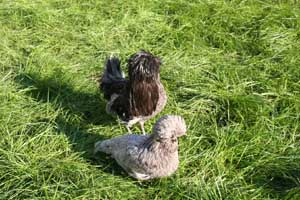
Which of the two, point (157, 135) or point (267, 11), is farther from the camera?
point (267, 11)

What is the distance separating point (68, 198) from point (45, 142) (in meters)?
0.59

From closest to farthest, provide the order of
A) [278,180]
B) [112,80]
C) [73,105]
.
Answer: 1. [278,180]
2. [112,80]
3. [73,105]

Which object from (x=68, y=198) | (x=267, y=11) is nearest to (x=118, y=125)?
(x=68, y=198)

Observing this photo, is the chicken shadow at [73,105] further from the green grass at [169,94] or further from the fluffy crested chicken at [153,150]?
the fluffy crested chicken at [153,150]

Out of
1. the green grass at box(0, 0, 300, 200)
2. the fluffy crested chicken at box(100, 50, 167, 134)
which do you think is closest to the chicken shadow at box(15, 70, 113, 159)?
the green grass at box(0, 0, 300, 200)

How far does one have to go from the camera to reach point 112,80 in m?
3.79

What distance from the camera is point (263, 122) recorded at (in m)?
3.74

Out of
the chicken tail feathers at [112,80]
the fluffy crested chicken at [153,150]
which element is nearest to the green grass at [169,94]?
the fluffy crested chicken at [153,150]

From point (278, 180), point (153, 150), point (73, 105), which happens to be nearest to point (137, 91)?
point (153, 150)

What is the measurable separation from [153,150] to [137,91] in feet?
1.82

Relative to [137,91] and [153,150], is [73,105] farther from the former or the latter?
[153,150]

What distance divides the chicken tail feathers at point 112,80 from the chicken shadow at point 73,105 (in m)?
0.22

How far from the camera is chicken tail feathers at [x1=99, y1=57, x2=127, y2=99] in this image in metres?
3.74

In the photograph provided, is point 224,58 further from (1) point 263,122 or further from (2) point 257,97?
(1) point 263,122
